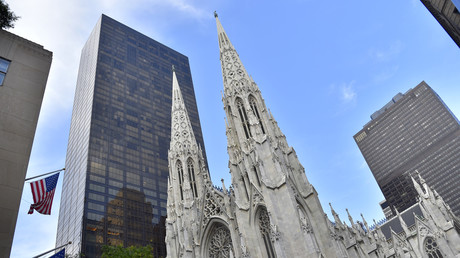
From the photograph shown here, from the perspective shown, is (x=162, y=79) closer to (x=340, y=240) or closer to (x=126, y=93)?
(x=126, y=93)

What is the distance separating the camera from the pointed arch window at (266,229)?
1172 inches

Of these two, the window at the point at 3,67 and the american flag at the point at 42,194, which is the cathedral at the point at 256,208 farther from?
the window at the point at 3,67

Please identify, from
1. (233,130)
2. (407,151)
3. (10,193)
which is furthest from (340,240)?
(407,151)

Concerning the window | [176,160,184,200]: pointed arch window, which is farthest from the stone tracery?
the window

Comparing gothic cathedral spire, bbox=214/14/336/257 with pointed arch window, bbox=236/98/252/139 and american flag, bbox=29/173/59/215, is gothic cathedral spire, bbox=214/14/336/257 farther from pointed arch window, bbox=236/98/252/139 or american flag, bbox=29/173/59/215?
american flag, bbox=29/173/59/215

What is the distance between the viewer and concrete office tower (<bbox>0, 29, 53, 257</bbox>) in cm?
1434

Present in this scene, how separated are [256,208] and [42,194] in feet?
66.2

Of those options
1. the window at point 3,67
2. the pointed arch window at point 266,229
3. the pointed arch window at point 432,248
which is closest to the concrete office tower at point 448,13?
the pointed arch window at point 266,229

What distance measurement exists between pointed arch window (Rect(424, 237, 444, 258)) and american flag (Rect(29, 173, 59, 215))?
4528cm

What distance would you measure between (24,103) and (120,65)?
6827 cm

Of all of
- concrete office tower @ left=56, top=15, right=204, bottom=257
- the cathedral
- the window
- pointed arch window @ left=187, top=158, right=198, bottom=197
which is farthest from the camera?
concrete office tower @ left=56, top=15, right=204, bottom=257

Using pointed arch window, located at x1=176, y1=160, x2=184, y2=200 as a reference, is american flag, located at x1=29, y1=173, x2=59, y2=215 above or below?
below

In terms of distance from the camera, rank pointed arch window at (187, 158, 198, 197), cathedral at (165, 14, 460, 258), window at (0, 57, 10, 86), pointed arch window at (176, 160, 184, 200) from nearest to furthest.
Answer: window at (0, 57, 10, 86) < cathedral at (165, 14, 460, 258) < pointed arch window at (187, 158, 198, 197) < pointed arch window at (176, 160, 184, 200)

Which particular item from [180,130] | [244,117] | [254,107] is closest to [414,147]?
[180,130]
